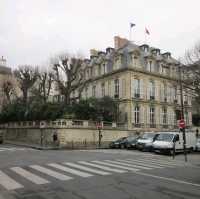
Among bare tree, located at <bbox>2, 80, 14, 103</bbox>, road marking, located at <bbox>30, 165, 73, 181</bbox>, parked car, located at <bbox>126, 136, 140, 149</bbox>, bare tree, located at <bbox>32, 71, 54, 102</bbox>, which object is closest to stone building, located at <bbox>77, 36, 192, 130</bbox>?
bare tree, located at <bbox>32, 71, 54, 102</bbox>

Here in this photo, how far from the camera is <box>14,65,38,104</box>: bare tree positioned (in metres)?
48.3

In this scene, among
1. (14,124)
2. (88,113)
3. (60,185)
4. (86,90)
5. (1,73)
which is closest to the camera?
(60,185)

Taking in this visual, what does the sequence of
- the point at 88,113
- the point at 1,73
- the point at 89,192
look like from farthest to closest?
the point at 1,73
the point at 88,113
the point at 89,192

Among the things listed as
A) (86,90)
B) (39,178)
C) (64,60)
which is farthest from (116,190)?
(86,90)

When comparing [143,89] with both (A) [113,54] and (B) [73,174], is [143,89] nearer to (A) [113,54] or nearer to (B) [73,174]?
(A) [113,54]

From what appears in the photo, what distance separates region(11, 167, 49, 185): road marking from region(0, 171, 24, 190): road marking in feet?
1.93

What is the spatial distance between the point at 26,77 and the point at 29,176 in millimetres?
38325

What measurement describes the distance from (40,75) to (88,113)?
42.7 feet

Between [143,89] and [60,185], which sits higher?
[143,89]

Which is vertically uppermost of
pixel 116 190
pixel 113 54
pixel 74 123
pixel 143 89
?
pixel 113 54

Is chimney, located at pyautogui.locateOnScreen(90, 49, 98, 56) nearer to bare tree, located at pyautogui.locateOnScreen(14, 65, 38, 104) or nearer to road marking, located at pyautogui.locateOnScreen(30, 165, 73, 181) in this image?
bare tree, located at pyautogui.locateOnScreen(14, 65, 38, 104)

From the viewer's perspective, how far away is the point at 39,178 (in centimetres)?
1104

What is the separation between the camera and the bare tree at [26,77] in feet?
159

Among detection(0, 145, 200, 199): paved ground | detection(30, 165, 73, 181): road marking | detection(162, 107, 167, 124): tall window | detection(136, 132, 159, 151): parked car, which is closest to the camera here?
detection(0, 145, 200, 199): paved ground
